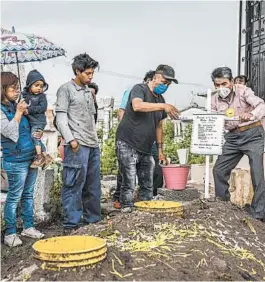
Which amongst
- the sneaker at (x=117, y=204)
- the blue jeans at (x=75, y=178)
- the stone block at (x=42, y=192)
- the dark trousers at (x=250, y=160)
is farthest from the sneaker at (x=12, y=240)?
the dark trousers at (x=250, y=160)

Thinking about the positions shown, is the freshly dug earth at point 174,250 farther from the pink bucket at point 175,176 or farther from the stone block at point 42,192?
the pink bucket at point 175,176

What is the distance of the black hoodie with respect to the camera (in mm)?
5961

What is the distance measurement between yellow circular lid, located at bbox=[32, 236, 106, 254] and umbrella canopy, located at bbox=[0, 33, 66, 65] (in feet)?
11.1

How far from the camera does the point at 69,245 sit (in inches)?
159

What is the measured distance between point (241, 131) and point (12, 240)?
119 inches

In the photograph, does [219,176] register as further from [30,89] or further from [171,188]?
[30,89]

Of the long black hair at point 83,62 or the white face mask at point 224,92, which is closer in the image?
the long black hair at point 83,62

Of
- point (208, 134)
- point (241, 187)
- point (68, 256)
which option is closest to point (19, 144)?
point (208, 134)

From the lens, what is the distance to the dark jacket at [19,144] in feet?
18.7

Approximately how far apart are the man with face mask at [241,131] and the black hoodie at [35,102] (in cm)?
212

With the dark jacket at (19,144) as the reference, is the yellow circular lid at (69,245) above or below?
below

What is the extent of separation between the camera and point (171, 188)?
8.24 meters

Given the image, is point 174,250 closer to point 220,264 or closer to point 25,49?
point 220,264

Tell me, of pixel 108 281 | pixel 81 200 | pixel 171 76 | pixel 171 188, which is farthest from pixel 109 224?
pixel 171 188
